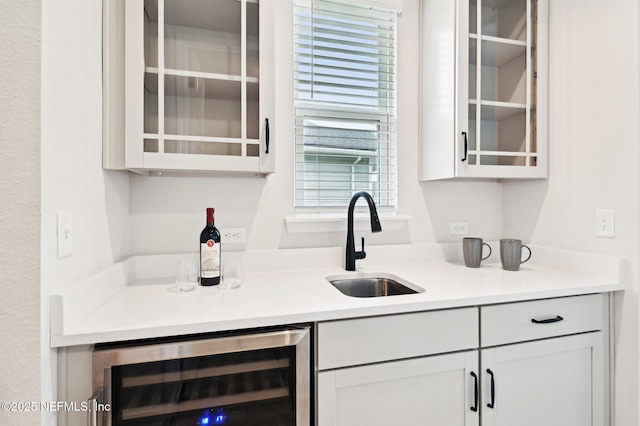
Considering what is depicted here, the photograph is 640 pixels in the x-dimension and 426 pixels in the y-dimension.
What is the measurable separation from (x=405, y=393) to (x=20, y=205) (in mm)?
1267

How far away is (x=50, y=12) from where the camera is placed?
2.76 ft

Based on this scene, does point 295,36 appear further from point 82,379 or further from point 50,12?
point 82,379

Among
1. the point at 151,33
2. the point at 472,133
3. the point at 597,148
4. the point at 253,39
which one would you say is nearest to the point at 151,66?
the point at 151,33

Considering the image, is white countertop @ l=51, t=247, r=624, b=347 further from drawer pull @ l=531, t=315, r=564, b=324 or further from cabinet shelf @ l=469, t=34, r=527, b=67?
cabinet shelf @ l=469, t=34, r=527, b=67

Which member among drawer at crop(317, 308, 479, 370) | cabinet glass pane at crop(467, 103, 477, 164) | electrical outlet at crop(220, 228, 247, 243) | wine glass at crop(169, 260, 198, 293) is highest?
cabinet glass pane at crop(467, 103, 477, 164)

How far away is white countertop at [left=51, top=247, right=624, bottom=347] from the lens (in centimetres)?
93

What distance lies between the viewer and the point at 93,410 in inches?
34.9

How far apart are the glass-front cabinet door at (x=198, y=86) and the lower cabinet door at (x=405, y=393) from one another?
0.87m

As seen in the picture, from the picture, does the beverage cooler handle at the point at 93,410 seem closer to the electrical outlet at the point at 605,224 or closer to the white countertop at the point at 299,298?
the white countertop at the point at 299,298

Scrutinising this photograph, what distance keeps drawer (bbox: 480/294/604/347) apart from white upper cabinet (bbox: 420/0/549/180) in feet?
2.22

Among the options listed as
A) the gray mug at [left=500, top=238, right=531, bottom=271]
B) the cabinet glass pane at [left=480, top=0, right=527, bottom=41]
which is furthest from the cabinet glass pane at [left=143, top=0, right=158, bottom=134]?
the gray mug at [left=500, top=238, right=531, bottom=271]

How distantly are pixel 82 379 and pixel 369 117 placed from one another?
1.68m

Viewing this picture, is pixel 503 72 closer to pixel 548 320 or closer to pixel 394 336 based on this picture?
pixel 548 320

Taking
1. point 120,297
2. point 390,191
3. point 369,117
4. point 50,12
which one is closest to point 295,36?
point 369,117
